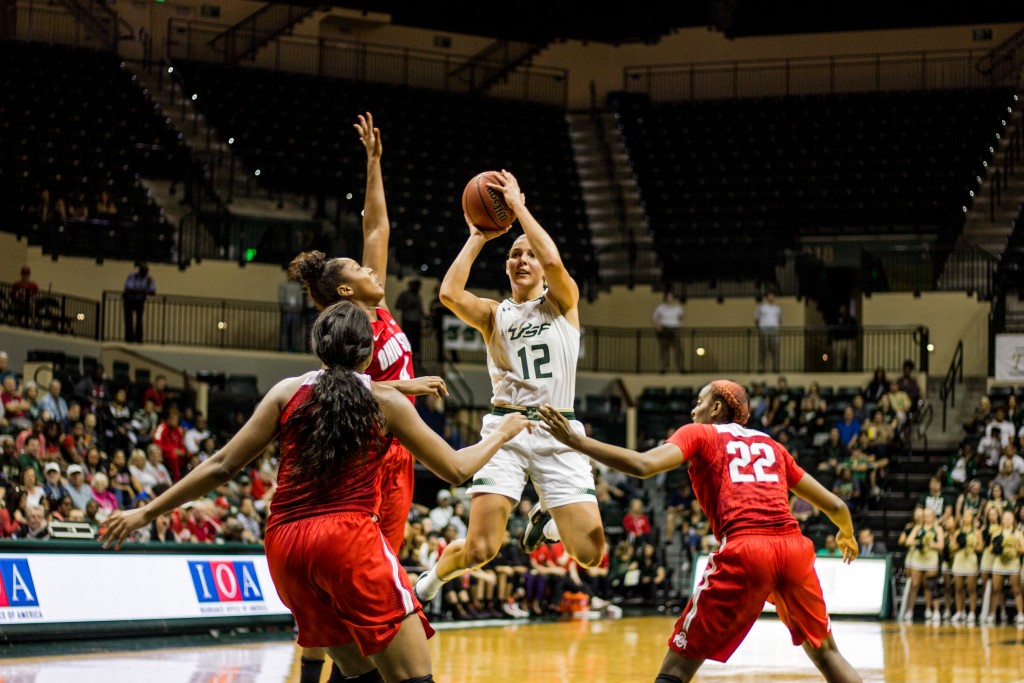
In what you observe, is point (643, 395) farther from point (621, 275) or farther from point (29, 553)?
point (29, 553)

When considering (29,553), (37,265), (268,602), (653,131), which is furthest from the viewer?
(653,131)

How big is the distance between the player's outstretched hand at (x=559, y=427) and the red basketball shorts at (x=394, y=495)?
0.80 meters

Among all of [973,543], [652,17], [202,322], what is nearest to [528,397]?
[973,543]

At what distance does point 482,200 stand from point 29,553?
6525 millimetres

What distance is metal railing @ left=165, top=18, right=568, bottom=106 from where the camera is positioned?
30.1 m

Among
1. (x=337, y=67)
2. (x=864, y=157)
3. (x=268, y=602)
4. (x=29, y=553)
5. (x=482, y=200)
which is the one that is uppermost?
(x=337, y=67)

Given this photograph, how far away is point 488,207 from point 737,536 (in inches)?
98.0

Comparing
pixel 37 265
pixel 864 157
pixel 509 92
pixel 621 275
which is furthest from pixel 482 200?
pixel 509 92

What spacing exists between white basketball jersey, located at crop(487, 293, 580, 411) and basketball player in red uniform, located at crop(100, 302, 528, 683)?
265 centimetres

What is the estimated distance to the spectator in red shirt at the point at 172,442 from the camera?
59.4 feet

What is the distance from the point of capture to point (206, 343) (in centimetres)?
2417

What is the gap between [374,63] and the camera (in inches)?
1260

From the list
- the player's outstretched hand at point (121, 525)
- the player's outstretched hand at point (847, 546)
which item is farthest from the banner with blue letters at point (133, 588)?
the player's outstretched hand at point (121, 525)

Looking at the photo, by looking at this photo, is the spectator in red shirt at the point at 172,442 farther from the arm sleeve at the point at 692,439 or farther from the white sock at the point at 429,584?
the arm sleeve at the point at 692,439
